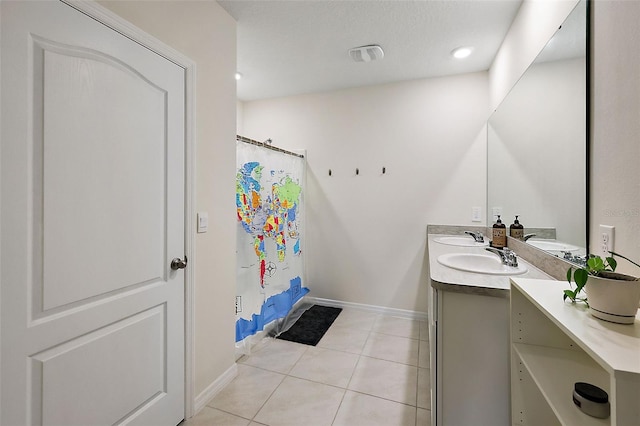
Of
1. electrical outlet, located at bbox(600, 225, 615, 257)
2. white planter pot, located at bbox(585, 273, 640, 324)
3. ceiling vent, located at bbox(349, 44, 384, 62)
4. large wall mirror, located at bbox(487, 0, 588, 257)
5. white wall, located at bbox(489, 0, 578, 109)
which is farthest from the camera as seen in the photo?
ceiling vent, located at bbox(349, 44, 384, 62)

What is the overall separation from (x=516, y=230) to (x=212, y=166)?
6.75ft

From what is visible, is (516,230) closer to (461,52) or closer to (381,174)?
(381,174)

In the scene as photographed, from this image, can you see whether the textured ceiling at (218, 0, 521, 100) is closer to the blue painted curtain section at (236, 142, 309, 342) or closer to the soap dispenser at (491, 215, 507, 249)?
the blue painted curtain section at (236, 142, 309, 342)

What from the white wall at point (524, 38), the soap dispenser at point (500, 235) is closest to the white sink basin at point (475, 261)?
the soap dispenser at point (500, 235)

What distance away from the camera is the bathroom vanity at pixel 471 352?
3.90ft

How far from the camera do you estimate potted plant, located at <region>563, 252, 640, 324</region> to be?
0.68m

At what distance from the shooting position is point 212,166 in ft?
5.55

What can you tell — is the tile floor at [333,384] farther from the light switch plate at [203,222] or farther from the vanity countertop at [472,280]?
the light switch plate at [203,222]

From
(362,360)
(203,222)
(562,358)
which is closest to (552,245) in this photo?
(562,358)

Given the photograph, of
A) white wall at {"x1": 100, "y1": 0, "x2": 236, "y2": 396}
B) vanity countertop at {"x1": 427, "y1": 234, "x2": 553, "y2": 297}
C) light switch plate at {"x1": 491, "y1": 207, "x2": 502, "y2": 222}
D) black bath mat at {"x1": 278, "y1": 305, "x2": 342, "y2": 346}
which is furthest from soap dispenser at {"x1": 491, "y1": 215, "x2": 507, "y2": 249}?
white wall at {"x1": 100, "y1": 0, "x2": 236, "y2": 396}

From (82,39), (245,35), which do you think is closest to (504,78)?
(245,35)

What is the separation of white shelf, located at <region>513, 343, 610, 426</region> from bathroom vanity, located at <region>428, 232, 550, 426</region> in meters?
0.17

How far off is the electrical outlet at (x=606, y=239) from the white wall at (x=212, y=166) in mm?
1817

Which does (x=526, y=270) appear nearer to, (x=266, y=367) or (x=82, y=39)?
(x=266, y=367)
